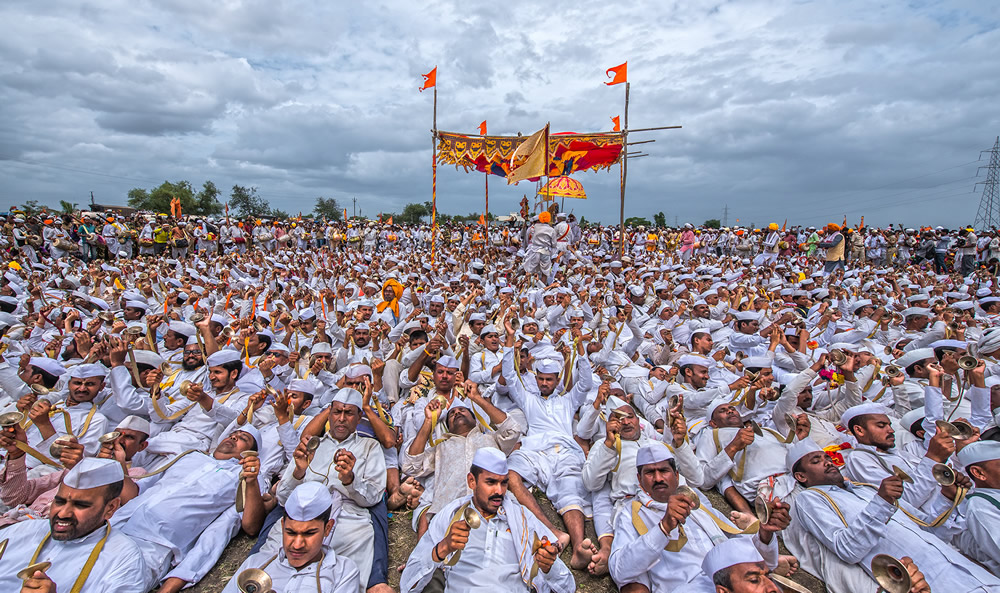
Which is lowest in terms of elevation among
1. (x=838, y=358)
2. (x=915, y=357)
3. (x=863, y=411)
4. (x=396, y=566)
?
(x=396, y=566)

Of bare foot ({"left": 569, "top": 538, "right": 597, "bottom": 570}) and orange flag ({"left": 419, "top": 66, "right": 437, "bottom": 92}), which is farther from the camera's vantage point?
orange flag ({"left": 419, "top": 66, "right": 437, "bottom": 92})

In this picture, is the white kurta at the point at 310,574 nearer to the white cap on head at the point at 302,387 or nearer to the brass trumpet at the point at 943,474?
the white cap on head at the point at 302,387

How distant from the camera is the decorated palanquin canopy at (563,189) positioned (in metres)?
15.5

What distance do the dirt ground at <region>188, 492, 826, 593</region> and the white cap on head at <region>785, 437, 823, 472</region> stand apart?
61 cm

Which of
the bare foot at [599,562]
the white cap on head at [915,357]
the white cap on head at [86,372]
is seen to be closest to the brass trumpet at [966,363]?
the white cap on head at [915,357]

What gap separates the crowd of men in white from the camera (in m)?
2.51

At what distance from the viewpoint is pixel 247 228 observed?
21844 millimetres

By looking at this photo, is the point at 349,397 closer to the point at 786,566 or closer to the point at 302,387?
the point at 302,387

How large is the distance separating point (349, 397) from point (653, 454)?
86.9 inches

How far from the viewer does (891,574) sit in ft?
7.36

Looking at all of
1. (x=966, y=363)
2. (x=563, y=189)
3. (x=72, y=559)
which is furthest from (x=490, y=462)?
(x=563, y=189)

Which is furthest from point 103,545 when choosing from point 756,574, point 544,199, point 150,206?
point 150,206

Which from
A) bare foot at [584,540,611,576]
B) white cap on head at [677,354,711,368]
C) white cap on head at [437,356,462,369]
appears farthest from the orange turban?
bare foot at [584,540,611,576]

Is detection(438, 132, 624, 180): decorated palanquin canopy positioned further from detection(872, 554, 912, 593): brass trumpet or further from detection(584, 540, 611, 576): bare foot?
detection(872, 554, 912, 593): brass trumpet
